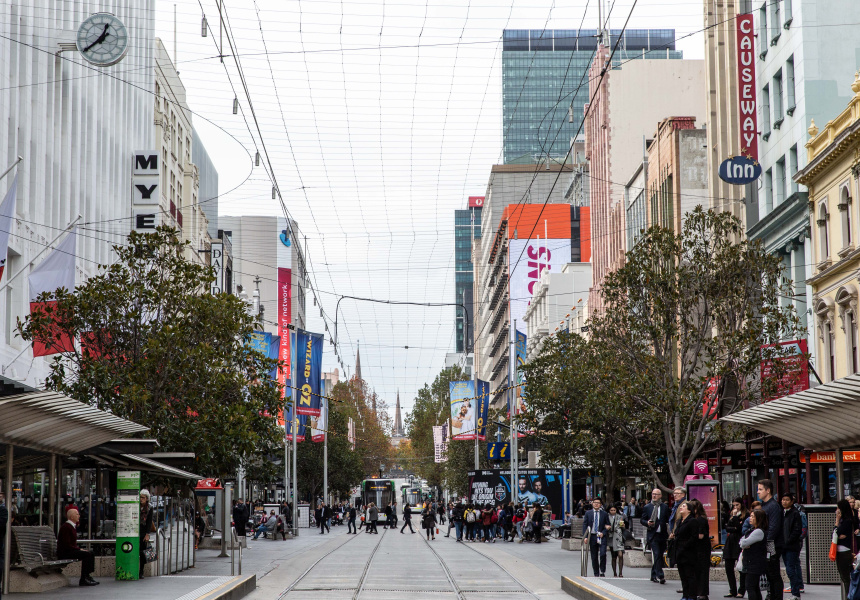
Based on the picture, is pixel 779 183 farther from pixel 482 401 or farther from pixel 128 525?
pixel 482 401

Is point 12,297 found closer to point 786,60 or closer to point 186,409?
point 186,409

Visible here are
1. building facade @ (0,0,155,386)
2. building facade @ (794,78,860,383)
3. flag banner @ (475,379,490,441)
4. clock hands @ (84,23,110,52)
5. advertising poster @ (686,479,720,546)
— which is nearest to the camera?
advertising poster @ (686,479,720,546)

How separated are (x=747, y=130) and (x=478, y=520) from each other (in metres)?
20.4

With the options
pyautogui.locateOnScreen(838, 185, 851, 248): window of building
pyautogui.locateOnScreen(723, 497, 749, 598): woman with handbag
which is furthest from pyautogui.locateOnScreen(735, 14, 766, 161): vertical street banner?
pyautogui.locateOnScreen(723, 497, 749, 598): woman with handbag

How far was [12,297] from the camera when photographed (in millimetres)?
38812

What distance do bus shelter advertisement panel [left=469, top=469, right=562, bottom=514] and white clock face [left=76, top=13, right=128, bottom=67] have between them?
91.9 feet

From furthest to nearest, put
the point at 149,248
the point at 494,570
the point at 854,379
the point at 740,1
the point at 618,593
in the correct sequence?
the point at 740,1
the point at 149,248
the point at 494,570
the point at 618,593
the point at 854,379

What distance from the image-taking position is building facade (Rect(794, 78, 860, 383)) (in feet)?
110

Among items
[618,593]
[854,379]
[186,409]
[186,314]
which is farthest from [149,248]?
[854,379]

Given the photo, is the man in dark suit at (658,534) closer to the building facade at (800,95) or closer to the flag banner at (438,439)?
the building facade at (800,95)

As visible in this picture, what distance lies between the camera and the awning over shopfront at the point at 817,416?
15.3 metres

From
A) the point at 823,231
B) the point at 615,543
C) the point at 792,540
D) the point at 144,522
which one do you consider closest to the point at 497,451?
the point at 823,231

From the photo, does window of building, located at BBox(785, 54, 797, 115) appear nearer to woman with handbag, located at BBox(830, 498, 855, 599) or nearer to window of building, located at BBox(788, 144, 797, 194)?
window of building, located at BBox(788, 144, 797, 194)

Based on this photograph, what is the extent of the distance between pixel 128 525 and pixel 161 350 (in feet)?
23.7
